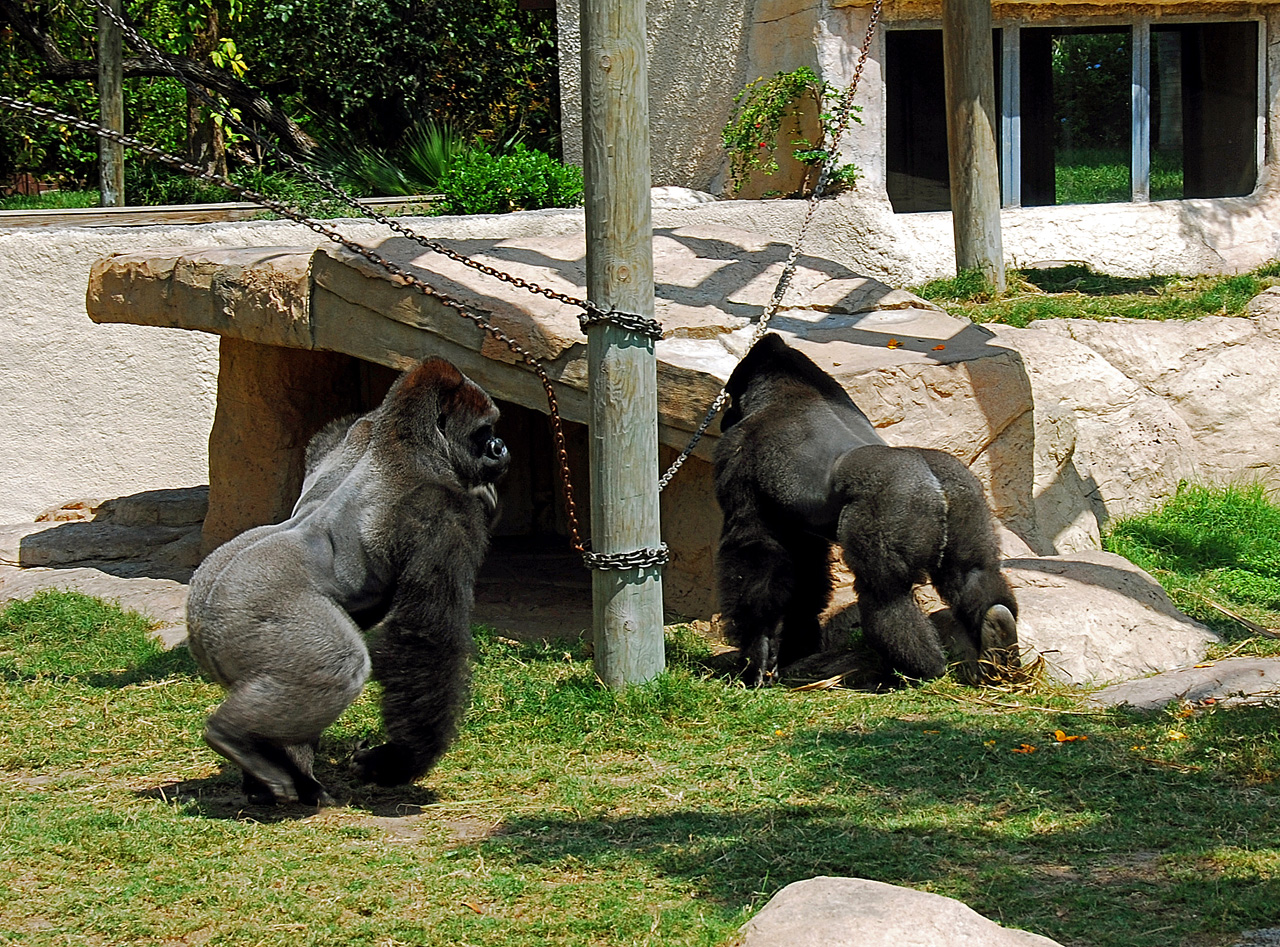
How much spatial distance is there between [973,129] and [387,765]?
6432 millimetres

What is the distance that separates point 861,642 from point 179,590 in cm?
382

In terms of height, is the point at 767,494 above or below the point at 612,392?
below

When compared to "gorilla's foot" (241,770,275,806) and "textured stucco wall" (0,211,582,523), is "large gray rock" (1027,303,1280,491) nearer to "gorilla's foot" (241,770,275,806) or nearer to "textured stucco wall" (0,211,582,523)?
"textured stucco wall" (0,211,582,523)

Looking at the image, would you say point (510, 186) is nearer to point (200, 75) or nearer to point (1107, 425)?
point (1107, 425)

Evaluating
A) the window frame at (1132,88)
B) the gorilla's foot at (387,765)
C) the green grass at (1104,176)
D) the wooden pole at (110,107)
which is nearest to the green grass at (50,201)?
the wooden pole at (110,107)

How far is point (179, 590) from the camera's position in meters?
7.38

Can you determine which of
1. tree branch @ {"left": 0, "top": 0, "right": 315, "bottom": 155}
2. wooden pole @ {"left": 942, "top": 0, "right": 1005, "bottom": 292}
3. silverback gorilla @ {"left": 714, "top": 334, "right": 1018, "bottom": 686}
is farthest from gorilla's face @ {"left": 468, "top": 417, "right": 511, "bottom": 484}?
tree branch @ {"left": 0, "top": 0, "right": 315, "bottom": 155}

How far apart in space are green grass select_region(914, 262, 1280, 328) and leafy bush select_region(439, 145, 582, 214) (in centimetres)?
350

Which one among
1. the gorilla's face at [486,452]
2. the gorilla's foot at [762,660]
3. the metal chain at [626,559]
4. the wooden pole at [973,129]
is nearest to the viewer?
the gorilla's face at [486,452]

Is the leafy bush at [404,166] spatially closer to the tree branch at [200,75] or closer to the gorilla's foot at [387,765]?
the tree branch at [200,75]

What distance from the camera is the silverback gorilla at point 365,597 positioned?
3.90 m

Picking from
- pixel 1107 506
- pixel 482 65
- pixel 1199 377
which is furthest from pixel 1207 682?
pixel 482 65

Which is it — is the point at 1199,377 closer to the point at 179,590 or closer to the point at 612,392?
the point at 612,392

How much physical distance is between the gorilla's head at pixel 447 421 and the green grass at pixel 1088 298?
16.2 feet
